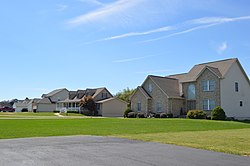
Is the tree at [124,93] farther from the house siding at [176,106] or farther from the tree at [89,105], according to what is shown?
the house siding at [176,106]

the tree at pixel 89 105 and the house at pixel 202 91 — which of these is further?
the tree at pixel 89 105

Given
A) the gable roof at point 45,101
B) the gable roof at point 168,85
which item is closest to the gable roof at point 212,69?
the gable roof at point 168,85

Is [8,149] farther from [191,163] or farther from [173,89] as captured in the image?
[173,89]

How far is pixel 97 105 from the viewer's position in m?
→ 72.7

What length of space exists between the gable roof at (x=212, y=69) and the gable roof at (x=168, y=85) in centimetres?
133

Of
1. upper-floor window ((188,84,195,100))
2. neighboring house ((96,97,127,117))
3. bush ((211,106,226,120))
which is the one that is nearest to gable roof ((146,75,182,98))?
upper-floor window ((188,84,195,100))

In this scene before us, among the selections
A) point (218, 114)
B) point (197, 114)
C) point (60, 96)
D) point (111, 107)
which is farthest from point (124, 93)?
point (218, 114)

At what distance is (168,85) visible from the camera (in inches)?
2121

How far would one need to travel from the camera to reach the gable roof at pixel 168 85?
169 feet

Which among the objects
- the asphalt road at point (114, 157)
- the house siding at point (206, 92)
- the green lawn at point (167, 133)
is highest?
the house siding at point (206, 92)

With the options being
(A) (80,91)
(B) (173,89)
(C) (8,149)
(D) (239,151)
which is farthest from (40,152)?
(A) (80,91)

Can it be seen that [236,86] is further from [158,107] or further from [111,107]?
[111,107]

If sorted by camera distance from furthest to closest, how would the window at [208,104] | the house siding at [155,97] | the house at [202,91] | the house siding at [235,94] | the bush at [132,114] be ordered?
the bush at [132,114] < the house siding at [155,97] < the window at [208,104] < the house at [202,91] < the house siding at [235,94]

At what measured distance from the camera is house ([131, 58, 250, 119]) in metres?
46.4
